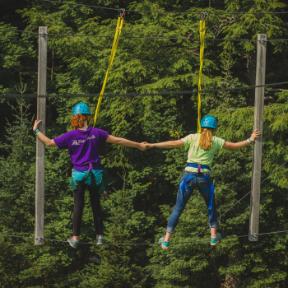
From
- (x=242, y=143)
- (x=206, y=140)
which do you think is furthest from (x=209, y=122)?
(x=242, y=143)

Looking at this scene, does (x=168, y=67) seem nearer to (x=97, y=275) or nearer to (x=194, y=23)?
(x=194, y=23)

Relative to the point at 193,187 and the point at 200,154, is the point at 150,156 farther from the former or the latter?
the point at 200,154

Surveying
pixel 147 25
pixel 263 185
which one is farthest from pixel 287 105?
pixel 147 25

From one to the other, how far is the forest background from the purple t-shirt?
36.7 feet

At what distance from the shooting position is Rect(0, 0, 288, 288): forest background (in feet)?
77.2

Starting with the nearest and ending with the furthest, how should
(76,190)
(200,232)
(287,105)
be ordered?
(76,190) → (287,105) → (200,232)

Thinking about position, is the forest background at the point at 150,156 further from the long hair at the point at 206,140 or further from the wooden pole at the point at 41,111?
the long hair at the point at 206,140

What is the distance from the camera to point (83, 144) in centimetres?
1094

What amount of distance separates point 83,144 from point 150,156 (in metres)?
15.4

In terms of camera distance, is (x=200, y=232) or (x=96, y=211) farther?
(x=200, y=232)

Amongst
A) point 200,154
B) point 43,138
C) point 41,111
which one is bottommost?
point 200,154

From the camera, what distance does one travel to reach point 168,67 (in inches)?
961

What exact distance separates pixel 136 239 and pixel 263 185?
3.75 meters

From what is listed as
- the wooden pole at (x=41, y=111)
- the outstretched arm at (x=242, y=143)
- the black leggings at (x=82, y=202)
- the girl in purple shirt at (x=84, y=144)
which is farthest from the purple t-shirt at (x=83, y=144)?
the outstretched arm at (x=242, y=143)
